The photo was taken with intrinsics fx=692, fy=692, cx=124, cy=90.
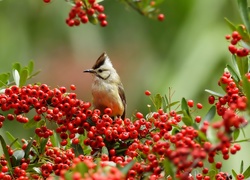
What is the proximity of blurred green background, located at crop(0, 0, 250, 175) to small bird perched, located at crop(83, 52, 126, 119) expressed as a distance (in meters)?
2.60

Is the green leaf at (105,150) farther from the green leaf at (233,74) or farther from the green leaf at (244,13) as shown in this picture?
the green leaf at (244,13)

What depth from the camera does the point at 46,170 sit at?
312 centimetres

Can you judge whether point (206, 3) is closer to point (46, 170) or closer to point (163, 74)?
point (163, 74)

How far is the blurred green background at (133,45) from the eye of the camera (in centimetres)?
964

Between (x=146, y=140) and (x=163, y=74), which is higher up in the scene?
(x=146, y=140)

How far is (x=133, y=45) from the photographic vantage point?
595 inches

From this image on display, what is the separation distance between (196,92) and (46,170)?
6.20m

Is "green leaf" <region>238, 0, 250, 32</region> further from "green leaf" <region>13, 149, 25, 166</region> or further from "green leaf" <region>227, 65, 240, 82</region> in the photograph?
"green leaf" <region>13, 149, 25, 166</region>

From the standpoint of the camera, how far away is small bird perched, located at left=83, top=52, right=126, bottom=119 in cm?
518

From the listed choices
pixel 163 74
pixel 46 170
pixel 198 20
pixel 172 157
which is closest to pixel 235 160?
pixel 163 74

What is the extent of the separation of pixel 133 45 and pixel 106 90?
9.86 metres

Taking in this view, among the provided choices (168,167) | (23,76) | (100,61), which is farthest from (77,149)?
(100,61)

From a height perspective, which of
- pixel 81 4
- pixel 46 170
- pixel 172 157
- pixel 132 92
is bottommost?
pixel 132 92

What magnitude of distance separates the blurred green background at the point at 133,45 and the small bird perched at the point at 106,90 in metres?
2.60
